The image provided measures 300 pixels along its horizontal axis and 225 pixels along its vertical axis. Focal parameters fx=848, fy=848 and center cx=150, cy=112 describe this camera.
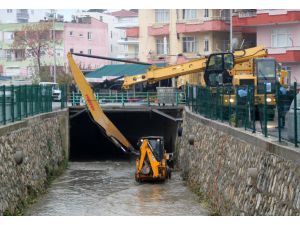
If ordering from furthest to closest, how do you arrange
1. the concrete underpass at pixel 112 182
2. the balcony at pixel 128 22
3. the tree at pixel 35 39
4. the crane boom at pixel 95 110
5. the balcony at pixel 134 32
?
the balcony at pixel 128 22 < the tree at pixel 35 39 < the balcony at pixel 134 32 < the crane boom at pixel 95 110 < the concrete underpass at pixel 112 182

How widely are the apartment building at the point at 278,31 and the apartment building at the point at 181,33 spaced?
3561 mm

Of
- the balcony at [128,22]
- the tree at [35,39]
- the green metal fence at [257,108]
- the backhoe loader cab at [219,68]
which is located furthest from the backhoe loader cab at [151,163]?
the balcony at [128,22]

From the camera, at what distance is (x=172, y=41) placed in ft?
211

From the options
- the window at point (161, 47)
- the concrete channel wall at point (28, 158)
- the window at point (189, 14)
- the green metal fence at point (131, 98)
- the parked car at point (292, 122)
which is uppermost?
the window at point (189, 14)

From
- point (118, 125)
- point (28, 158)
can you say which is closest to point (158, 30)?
point (118, 125)

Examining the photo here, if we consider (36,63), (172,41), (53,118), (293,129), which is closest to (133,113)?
(53,118)

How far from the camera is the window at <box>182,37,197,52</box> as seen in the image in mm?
63188

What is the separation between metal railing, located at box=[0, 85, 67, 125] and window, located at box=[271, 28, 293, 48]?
20.4 m

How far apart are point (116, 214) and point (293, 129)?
10980 mm

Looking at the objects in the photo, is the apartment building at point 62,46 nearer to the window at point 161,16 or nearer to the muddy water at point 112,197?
the window at point 161,16

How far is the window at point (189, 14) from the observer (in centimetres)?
6256

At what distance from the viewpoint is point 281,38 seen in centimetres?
5603

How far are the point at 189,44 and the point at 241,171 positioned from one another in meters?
44.1

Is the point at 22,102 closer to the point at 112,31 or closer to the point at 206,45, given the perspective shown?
the point at 206,45
